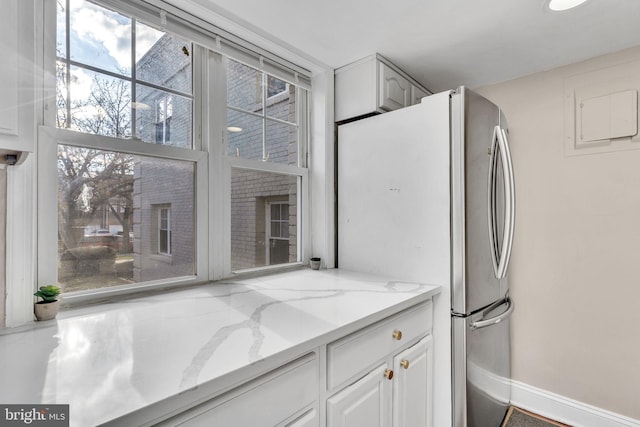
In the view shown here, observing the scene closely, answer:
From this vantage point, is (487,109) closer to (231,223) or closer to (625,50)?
(625,50)

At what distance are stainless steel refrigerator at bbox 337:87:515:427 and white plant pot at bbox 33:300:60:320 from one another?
1419 millimetres

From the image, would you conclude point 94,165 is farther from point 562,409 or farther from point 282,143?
point 562,409

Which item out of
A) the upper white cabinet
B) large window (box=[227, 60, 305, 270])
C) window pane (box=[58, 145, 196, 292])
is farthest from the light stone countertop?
the upper white cabinet

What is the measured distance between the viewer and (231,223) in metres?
1.68

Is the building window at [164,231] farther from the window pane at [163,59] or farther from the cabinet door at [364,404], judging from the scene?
the cabinet door at [364,404]

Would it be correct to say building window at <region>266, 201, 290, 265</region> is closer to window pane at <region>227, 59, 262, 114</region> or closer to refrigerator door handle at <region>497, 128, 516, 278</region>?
window pane at <region>227, 59, 262, 114</region>

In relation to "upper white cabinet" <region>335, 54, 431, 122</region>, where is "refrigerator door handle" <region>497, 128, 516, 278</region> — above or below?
below

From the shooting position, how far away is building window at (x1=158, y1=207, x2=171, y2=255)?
4.78 ft

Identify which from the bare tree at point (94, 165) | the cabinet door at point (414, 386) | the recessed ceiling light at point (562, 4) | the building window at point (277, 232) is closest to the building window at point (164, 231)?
the bare tree at point (94, 165)

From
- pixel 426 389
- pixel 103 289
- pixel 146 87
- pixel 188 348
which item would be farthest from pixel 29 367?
pixel 426 389

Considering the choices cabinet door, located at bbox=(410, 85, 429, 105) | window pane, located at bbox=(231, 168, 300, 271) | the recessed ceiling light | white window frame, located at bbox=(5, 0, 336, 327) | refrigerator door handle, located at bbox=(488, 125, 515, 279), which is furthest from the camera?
cabinet door, located at bbox=(410, 85, 429, 105)

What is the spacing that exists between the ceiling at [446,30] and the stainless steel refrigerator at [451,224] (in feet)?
1.18

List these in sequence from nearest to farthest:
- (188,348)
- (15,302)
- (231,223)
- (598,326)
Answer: (188,348) → (15,302) → (231,223) → (598,326)

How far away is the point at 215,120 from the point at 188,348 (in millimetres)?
1162
